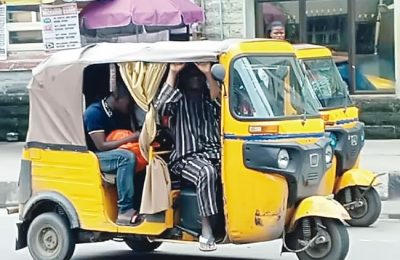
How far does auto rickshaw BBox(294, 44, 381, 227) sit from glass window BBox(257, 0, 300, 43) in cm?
683

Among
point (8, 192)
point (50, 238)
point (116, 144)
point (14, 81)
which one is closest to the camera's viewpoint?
point (116, 144)

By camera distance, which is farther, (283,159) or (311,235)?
(311,235)

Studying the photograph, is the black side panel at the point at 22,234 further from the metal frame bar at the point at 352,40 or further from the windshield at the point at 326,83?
the metal frame bar at the point at 352,40

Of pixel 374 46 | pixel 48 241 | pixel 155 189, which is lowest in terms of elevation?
pixel 48 241

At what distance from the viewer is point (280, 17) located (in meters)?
19.4

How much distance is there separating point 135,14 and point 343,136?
229 inches

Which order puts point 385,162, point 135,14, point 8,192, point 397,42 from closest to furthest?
point 8,192
point 385,162
point 135,14
point 397,42

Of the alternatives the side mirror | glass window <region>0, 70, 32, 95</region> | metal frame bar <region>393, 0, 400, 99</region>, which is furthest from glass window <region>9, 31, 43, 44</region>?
the side mirror

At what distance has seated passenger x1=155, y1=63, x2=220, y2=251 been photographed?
8914 mm

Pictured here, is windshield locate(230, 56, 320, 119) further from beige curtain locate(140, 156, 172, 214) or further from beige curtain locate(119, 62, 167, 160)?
beige curtain locate(140, 156, 172, 214)

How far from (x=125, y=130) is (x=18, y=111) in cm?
1041

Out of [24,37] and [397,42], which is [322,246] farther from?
[24,37]

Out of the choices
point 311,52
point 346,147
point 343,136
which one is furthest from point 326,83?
point 346,147

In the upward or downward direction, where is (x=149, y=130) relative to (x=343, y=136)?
upward
